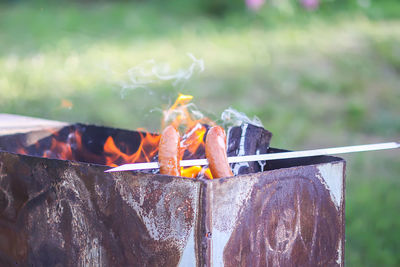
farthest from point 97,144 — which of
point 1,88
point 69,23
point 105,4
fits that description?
point 105,4

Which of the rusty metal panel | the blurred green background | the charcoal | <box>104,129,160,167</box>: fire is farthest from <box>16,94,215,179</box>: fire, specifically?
the blurred green background

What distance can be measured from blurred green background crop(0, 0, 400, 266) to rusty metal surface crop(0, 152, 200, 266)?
192 centimetres

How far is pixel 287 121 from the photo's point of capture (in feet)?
18.8

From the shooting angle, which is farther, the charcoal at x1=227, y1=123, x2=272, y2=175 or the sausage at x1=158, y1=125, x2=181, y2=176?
the charcoal at x1=227, y1=123, x2=272, y2=175

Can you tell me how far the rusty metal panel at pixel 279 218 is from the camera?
1810mm

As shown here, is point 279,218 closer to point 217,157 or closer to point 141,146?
point 217,157

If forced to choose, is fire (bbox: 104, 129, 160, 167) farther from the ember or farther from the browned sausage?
the browned sausage

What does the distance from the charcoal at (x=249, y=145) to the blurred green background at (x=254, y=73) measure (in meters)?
1.49

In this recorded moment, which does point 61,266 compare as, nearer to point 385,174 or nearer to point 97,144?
point 97,144

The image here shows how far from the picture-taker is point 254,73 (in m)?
6.71

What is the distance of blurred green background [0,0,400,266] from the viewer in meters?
4.86

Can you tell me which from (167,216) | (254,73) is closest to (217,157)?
(167,216)

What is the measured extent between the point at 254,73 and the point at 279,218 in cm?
486

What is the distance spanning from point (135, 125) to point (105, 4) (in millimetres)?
5171
